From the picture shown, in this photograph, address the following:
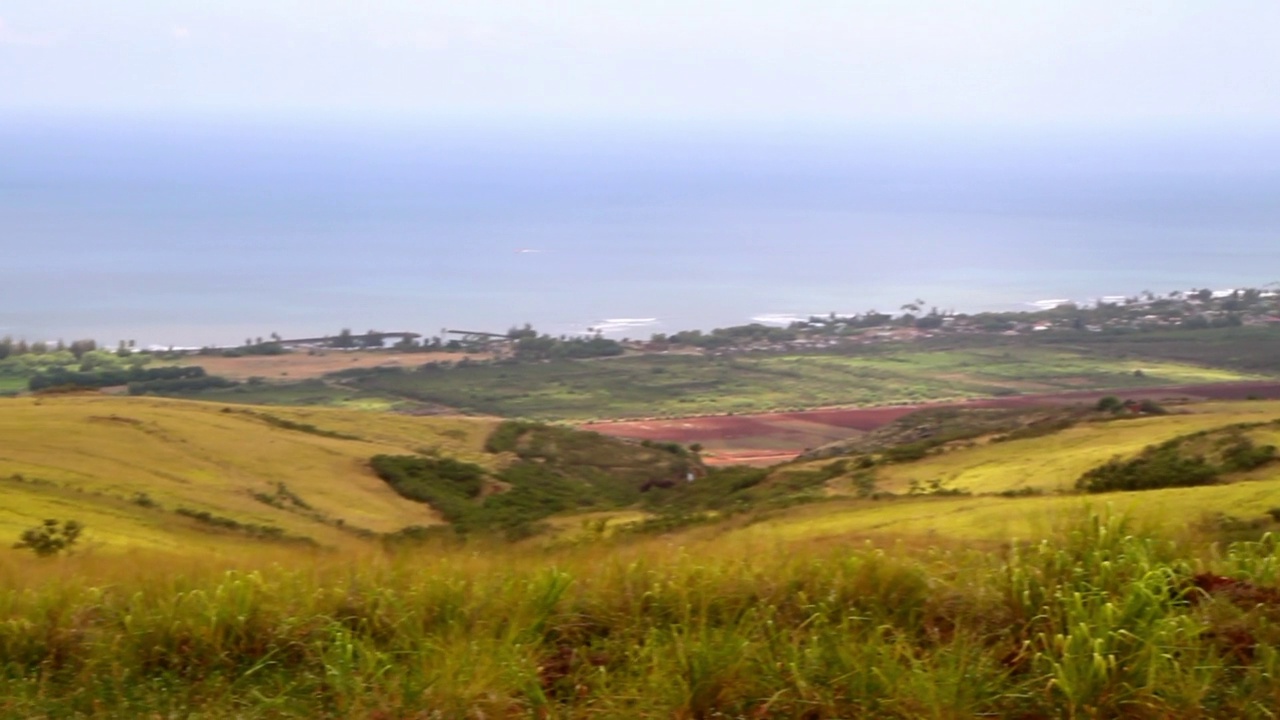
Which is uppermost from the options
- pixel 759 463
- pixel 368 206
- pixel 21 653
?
pixel 368 206

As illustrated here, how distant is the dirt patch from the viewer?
44.8m

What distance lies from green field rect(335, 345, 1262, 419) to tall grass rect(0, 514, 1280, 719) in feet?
109

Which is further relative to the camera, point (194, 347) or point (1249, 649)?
point (194, 347)

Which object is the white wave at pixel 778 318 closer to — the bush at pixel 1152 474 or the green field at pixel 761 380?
the green field at pixel 761 380

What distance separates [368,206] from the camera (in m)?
123

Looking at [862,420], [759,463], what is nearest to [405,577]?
[759,463]

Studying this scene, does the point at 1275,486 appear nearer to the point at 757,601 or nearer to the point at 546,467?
the point at 757,601

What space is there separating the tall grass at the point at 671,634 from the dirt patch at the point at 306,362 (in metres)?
40.6

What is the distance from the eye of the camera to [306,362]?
47.7 metres

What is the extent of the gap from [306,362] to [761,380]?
1787 cm

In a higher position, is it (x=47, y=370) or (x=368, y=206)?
(x=368, y=206)

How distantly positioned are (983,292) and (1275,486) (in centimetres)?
6760

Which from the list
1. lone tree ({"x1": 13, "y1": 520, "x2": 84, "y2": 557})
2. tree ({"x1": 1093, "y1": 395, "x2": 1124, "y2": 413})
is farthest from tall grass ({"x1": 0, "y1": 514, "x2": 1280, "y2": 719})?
tree ({"x1": 1093, "y1": 395, "x2": 1124, "y2": 413})

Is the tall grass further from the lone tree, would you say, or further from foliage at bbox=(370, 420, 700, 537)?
foliage at bbox=(370, 420, 700, 537)
